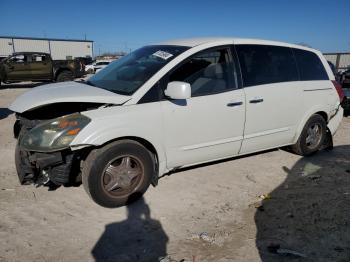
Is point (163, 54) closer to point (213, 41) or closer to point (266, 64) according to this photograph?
point (213, 41)

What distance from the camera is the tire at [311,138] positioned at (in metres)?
5.27

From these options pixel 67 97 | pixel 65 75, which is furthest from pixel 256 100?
pixel 65 75

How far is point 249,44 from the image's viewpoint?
455cm

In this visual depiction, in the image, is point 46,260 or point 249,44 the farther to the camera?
point 249,44

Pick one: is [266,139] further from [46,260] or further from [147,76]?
[46,260]

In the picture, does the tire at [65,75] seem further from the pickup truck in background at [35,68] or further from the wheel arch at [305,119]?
the wheel arch at [305,119]

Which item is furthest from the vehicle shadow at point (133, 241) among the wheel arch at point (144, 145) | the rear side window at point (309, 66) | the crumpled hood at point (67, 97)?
the rear side window at point (309, 66)

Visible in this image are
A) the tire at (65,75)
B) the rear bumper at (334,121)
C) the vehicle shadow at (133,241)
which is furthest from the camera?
the tire at (65,75)

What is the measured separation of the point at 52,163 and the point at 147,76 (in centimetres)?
138

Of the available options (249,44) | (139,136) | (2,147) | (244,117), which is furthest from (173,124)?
(2,147)

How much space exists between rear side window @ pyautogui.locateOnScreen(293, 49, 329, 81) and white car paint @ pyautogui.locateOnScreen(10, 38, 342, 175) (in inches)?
4.0

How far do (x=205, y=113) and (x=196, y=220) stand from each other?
49.3 inches

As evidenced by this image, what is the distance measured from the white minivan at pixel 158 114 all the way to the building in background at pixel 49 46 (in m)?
38.9

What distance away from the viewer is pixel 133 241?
3133 mm
